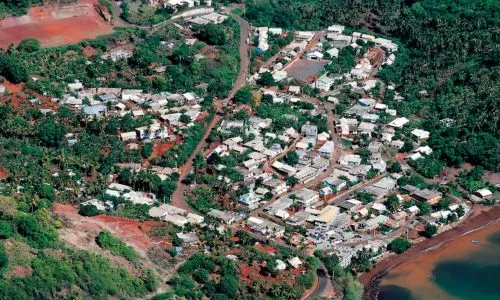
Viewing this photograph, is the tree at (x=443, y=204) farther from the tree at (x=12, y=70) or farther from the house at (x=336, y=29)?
the tree at (x=12, y=70)

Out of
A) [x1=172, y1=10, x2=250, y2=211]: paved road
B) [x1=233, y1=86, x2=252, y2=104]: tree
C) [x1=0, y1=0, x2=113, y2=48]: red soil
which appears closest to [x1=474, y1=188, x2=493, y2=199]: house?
[x1=233, y1=86, x2=252, y2=104]: tree

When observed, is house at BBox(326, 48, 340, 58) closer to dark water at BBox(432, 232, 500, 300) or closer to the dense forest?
the dense forest

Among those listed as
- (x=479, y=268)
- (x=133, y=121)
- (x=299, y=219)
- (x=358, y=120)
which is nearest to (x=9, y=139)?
(x=133, y=121)

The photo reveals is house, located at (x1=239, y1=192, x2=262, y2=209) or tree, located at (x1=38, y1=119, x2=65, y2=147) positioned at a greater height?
tree, located at (x1=38, y1=119, x2=65, y2=147)

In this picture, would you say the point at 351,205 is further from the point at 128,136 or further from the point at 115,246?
the point at 115,246

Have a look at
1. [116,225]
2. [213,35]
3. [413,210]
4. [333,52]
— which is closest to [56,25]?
[213,35]

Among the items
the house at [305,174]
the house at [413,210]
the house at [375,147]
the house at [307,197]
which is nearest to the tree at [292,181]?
the house at [305,174]

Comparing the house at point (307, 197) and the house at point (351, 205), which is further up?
the house at point (307, 197)

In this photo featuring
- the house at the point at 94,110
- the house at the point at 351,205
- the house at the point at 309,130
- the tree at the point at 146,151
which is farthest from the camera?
the house at the point at 309,130
